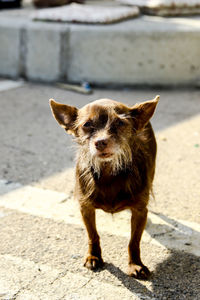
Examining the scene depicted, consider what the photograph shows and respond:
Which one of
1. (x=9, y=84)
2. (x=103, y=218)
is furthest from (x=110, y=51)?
(x=103, y=218)

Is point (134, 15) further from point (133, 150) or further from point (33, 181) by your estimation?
point (133, 150)

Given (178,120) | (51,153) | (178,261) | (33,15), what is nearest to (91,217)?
(178,261)

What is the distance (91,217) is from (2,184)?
145cm

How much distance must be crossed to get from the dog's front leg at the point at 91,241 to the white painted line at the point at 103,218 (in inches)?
16.9

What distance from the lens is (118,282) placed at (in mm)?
3084

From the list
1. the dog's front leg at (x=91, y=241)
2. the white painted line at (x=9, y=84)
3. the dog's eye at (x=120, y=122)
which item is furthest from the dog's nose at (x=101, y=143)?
the white painted line at (x=9, y=84)

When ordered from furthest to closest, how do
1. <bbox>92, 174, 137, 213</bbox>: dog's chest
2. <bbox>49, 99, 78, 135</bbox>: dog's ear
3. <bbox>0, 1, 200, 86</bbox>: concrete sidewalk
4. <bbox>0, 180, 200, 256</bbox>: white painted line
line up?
<bbox>0, 1, 200, 86</bbox>: concrete sidewalk, <bbox>0, 180, 200, 256</bbox>: white painted line, <bbox>49, 99, 78, 135</bbox>: dog's ear, <bbox>92, 174, 137, 213</bbox>: dog's chest

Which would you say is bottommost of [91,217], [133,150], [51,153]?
[51,153]

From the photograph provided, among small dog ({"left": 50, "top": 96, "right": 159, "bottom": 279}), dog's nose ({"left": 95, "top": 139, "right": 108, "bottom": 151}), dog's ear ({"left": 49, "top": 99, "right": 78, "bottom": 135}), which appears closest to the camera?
dog's nose ({"left": 95, "top": 139, "right": 108, "bottom": 151})

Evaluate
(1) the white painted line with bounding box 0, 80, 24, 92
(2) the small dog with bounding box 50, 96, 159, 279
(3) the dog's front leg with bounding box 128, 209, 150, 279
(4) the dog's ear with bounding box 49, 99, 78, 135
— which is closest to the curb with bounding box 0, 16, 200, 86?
(1) the white painted line with bounding box 0, 80, 24, 92

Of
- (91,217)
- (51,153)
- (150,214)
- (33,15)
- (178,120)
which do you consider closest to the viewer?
(91,217)

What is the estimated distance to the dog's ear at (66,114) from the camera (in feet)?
10.3

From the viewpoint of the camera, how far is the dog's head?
2.89m

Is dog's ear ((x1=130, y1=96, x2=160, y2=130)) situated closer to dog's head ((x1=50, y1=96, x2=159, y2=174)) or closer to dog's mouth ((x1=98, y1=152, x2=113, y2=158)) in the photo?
dog's head ((x1=50, y1=96, x2=159, y2=174))
